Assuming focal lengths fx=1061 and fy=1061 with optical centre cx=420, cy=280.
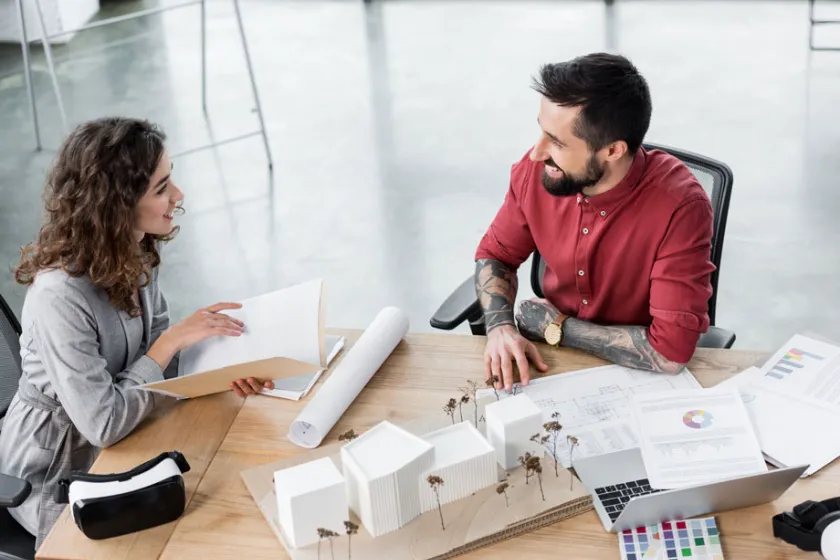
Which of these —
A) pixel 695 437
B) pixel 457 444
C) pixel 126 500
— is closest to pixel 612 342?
pixel 695 437

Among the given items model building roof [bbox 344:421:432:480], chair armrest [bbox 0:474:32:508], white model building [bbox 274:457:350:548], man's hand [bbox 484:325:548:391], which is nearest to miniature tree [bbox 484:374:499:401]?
man's hand [bbox 484:325:548:391]

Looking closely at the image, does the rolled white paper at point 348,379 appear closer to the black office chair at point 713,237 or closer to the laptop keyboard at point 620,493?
the black office chair at point 713,237

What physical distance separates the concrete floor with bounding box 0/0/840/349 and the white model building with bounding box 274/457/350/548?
227 centimetres

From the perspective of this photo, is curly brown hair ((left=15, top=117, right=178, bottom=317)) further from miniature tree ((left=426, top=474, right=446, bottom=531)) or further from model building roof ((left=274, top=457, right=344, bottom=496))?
miniature tree ((left=426, top=474, right=446, bottom=531))

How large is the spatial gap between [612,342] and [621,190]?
1.17 ft

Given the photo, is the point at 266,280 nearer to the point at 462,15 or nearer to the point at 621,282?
the point at 621,282

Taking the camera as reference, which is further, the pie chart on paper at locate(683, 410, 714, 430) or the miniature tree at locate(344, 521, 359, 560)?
the pie chart on paper at locate(683, 410, 714, 430)

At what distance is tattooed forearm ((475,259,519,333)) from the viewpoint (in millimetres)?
2384

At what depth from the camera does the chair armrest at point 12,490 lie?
1.95 metres

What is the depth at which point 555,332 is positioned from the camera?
2270mm

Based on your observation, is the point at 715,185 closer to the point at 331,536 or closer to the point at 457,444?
the point at 457,444

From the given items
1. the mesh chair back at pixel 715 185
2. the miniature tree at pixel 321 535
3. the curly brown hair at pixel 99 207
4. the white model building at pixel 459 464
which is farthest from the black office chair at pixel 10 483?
the mesh chair back at pixel 715 185

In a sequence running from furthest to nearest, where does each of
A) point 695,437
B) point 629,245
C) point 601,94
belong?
point 629,245 → point 601,94 → point 695,437

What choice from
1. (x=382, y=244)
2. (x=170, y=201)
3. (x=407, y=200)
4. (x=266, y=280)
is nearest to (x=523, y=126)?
(x=407, y=200)
